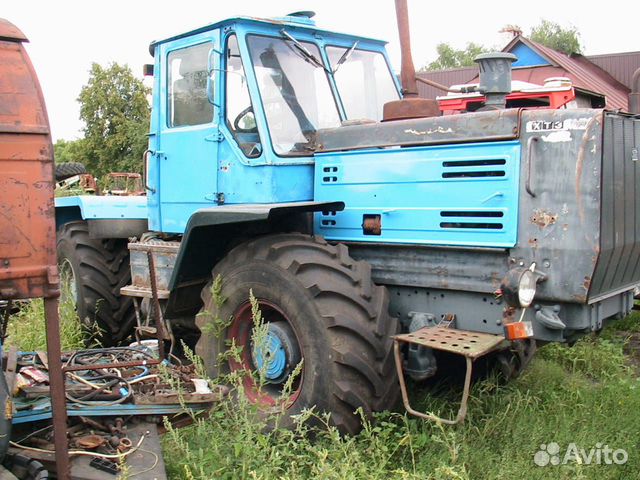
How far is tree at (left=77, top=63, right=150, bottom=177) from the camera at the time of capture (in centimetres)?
2347

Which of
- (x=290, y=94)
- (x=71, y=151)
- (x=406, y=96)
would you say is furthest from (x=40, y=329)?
(x=71, y=151)

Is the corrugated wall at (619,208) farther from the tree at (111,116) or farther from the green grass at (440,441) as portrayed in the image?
the tree at (111,116)

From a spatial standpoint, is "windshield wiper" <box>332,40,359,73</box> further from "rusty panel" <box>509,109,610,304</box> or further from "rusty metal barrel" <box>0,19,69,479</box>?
"rusty metal barrel" <box>0,19,69,479</box>

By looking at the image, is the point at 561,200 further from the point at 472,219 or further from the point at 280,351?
the point at 280,351

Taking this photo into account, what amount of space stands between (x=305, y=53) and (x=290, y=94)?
336mm

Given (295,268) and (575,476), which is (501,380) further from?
(295,268)

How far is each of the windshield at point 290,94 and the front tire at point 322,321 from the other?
80 cm

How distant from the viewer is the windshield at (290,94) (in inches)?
191

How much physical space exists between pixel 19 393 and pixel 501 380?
3.18 metres

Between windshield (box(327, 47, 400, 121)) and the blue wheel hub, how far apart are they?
1.76m

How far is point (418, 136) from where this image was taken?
169 inches

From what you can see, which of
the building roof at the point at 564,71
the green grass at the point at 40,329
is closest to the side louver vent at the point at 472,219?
the green grass at the point at 40,329

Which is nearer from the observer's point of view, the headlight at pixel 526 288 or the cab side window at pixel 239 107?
the headlight at pixel 526 288

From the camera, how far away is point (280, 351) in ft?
14.2
